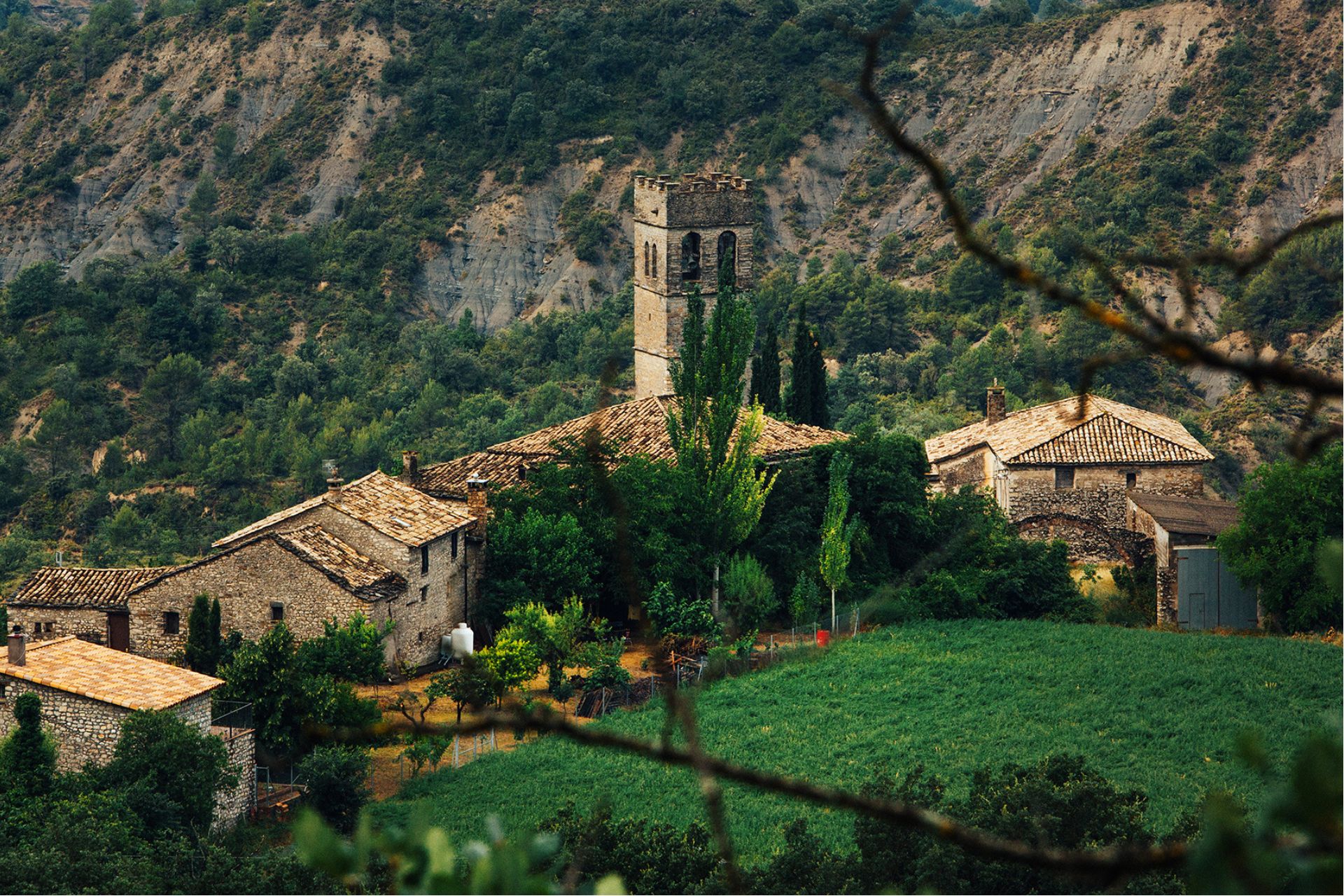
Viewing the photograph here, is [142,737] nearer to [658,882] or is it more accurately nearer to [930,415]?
[658,882]

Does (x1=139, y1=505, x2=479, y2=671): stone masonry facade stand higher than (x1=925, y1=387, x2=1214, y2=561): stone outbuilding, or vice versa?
(x1=925, y1=387, x2=1214, y2=561): stone outbuilding

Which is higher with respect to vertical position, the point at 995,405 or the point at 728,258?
the point at 728,258

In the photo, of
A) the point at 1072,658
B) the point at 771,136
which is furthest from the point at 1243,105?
the point at 1072,658

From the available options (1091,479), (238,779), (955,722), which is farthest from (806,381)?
(238,779)

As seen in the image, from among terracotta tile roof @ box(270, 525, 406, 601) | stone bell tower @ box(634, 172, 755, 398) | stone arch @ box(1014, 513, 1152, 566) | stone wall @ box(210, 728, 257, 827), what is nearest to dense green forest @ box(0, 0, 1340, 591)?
stone bell tower @ box(634, 172, 755, 398)

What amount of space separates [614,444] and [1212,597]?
39.6 feet

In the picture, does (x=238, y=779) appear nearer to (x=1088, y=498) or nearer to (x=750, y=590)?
(x=750, y=590)

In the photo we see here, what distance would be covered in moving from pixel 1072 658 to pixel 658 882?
15.3m

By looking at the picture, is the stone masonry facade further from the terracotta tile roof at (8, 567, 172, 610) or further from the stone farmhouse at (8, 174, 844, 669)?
the terracotta tile roof at (8, 567, 172, 610)

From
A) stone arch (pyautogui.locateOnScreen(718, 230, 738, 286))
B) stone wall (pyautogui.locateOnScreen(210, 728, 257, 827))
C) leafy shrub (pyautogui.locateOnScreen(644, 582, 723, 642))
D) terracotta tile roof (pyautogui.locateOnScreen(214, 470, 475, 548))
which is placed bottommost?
stone wall (pyautogui.locateOnScreen(210, 728, 257, 827))

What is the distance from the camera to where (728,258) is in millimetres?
49031

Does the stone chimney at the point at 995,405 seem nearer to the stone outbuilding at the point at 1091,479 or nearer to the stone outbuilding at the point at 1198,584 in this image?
the stone outbuilding at the point at 1091,479

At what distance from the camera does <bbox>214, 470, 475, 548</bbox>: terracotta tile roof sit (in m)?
34.6

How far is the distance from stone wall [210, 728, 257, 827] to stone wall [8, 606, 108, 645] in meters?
6.15
